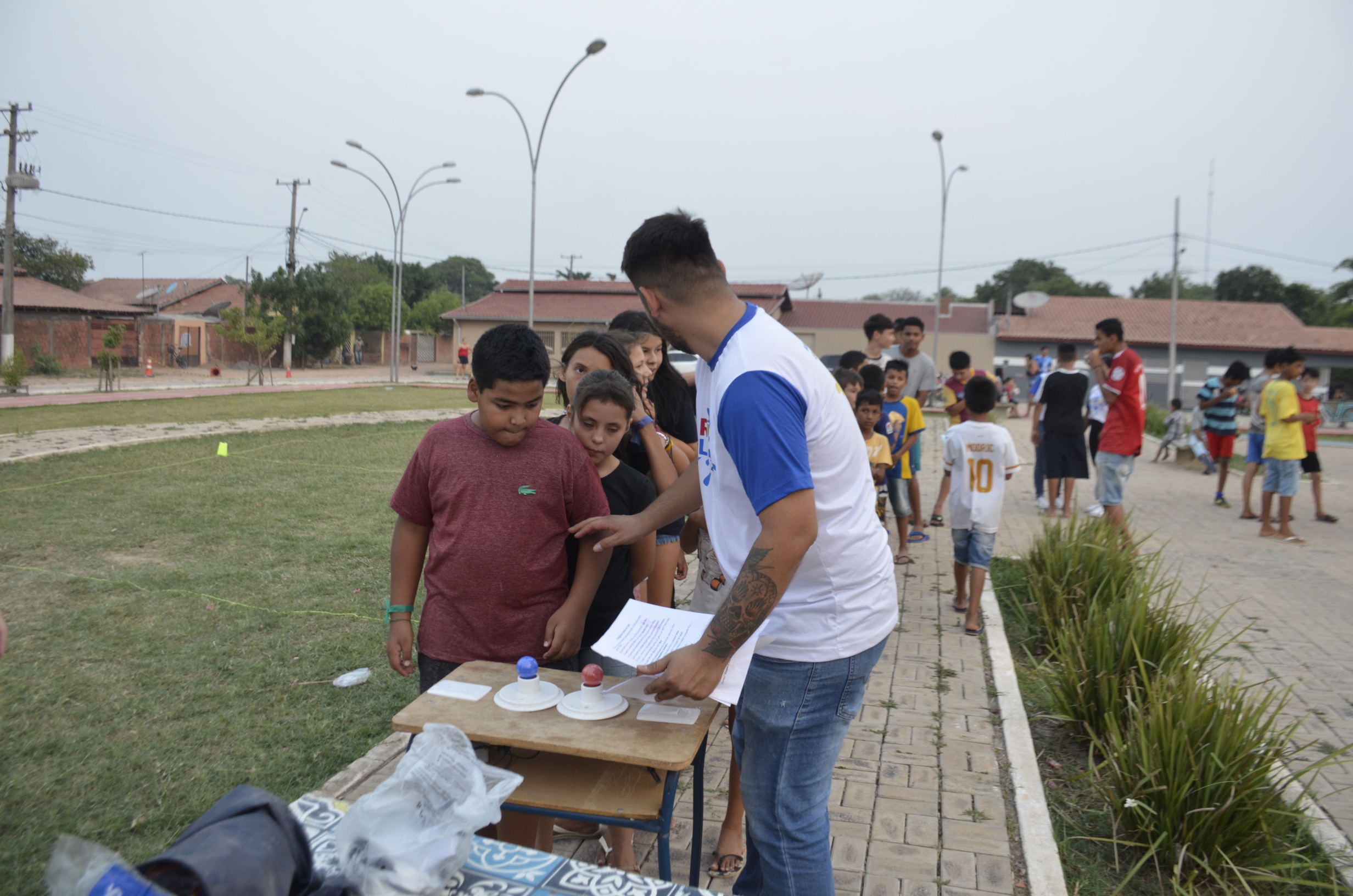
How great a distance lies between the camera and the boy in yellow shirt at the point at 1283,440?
8750 millimetres

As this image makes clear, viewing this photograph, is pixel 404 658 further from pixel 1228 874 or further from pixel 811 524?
pixel 1228 874

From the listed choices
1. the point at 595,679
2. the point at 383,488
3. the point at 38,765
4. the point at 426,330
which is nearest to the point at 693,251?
the point at 595,679

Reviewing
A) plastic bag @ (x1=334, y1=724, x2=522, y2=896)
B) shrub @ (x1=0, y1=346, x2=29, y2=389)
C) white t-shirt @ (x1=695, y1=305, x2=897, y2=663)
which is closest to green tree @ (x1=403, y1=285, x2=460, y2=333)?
shrub @ (x1=0, y1=346, x2=29, y2=389)

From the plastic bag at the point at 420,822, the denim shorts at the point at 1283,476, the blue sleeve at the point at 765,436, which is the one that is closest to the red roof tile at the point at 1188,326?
the denim shorts at the point at 1283,476

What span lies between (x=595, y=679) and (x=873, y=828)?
186cm

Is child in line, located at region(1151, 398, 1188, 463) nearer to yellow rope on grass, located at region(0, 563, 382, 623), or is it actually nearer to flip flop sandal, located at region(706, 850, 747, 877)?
yellow rope on grass, located at region(0, 563, 382, 623)

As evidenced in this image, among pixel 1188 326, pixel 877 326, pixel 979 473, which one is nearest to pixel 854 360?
pixel 877 326

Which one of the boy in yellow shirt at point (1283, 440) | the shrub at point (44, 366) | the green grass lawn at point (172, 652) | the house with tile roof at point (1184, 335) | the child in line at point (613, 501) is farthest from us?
the house with tile roof at point (1184, 335)

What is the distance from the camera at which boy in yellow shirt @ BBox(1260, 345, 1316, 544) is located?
8.75 meters

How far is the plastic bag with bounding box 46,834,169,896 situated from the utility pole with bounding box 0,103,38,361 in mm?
32996

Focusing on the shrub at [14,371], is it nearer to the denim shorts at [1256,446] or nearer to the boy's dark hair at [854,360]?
the boy's dark hair at [854,360]

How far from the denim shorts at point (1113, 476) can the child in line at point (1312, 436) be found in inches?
104

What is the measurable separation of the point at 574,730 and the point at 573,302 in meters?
50.0

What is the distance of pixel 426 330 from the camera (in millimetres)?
60000
